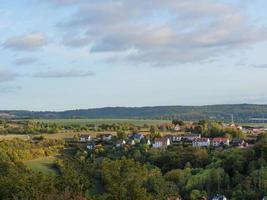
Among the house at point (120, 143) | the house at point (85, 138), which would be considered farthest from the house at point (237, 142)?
the house at point (85, 138)

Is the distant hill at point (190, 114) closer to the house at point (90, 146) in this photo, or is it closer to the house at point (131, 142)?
the house at point (131, 142)

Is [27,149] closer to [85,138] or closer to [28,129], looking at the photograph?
[85,138]

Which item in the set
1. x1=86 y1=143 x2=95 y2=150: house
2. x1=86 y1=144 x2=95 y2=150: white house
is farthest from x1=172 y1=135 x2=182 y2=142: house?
x1=86 y1=144 x2=95 y2=150: white house

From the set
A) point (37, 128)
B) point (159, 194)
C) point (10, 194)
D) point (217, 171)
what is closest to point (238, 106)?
point (37, 128)

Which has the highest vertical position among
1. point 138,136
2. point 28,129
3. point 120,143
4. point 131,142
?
point 28,129

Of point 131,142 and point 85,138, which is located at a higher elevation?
point 85,138

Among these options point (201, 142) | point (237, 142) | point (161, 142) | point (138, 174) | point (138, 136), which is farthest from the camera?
point (138, 136)

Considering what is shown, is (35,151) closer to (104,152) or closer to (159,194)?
(104,152)

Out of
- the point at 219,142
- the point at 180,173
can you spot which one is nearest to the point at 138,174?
the point at 180,173

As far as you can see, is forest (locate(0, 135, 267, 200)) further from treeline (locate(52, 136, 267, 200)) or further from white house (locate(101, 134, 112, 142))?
white house (locate(101, 134, 112, 142))
